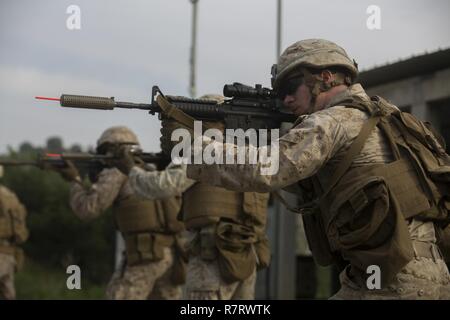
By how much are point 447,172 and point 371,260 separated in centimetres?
65

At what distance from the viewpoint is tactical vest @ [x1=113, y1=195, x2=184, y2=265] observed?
8.31 meters

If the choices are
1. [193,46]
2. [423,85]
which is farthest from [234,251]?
[193,46]

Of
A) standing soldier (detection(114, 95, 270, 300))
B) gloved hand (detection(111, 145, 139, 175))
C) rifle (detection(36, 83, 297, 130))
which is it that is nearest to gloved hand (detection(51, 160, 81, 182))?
gloved hand (detection(111, 145, 139, 175))

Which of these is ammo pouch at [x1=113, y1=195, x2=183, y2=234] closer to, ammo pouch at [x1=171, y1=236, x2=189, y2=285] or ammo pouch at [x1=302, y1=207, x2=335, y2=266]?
ammo pouch at [x1=171, y1=236, x2=189, y2=285]

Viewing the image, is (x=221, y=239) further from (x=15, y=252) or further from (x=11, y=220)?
(x=15, y=252)

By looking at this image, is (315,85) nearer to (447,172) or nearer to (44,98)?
(447,172)

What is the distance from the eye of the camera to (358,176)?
13.2ft

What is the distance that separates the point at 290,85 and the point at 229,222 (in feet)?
9.25

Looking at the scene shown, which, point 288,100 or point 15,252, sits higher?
point 288,100

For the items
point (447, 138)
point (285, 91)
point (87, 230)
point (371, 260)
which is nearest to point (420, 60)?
point (447, 138)

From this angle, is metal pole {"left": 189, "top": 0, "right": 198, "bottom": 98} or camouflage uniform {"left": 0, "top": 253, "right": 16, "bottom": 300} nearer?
camouflage uniform {"left": 0, "top": 253, "right": 16, "bottom": 300}

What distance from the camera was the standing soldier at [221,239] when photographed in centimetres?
695

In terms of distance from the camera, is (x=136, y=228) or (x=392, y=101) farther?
(x=392, y=101)

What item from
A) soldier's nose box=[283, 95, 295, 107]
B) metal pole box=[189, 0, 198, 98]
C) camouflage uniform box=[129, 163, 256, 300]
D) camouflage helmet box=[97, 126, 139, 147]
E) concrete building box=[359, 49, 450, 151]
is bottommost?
camouflage uniform box=[129, 163, 256, 300]
